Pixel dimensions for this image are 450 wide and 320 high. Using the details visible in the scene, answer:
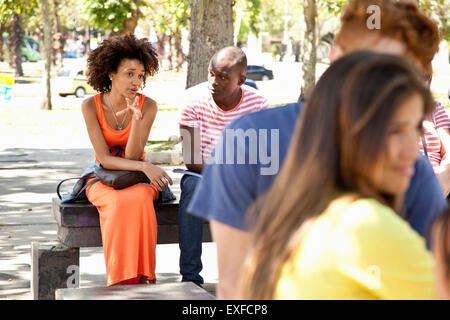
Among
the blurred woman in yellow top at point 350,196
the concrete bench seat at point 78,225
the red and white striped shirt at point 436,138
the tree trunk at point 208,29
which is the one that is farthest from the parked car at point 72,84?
the blurred woman in yellow top at point 350,196

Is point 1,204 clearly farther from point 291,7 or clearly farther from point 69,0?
point 291,7

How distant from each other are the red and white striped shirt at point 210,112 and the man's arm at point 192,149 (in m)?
0.03

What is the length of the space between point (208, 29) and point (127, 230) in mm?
6266

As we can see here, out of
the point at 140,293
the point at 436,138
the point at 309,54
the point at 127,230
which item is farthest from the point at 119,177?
the point at 309,54

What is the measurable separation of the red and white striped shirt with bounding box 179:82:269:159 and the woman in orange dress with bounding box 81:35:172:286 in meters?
0.24

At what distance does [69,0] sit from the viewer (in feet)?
155

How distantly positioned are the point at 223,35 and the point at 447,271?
910cm

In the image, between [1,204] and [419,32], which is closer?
[419,32]

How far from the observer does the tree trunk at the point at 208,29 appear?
10344mm

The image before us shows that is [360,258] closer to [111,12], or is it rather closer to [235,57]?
[235,57]

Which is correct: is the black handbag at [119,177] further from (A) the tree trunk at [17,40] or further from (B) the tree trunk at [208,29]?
(A) the tree trunk at [17,40]

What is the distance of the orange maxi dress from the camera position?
14.7 feet

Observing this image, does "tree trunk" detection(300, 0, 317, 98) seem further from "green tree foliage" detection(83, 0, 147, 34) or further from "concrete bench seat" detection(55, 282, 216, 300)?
"concrete bench seat" detection(55, 282, 216, 300)
